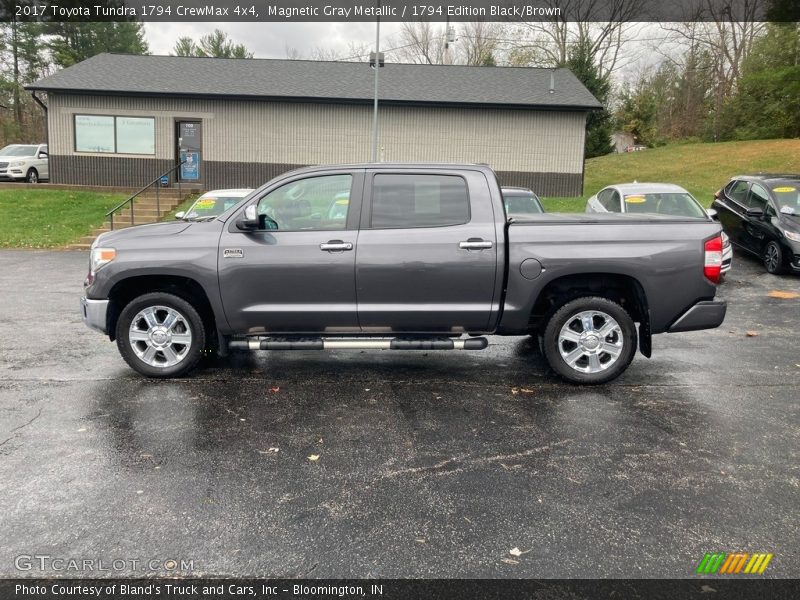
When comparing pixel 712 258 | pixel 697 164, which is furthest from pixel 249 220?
pixel 697 164

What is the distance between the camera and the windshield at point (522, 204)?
1163 centimetres

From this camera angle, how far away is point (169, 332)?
5855mm

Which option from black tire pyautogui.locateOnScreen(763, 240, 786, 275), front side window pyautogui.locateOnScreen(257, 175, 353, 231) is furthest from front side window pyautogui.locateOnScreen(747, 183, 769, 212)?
front side window pyautogui.locateOnScreen(257, 175, 353, 231)

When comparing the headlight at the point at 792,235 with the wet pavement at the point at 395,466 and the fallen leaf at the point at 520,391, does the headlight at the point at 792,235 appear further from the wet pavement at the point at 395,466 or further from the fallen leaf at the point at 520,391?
the fallen leaf at the point at 520,391

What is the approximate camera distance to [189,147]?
2355cm

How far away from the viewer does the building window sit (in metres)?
23.1

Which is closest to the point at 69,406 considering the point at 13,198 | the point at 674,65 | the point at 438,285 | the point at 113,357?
the point at 113,357

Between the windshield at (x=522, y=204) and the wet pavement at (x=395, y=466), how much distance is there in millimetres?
5323

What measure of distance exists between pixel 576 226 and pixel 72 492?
427cm

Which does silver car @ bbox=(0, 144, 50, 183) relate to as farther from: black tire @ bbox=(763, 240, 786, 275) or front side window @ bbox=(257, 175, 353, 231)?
black tire @ bbox=(763, 240, 786, 275)

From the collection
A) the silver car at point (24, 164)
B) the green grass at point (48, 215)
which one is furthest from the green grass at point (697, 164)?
the silver car at point (24, 164)

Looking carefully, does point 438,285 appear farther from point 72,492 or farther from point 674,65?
point 674,65

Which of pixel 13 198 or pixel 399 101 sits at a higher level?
pixel 399 101

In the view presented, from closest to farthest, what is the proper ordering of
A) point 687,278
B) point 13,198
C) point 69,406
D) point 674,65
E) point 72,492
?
point 72,492 → point 69,406 → point 687,278 → point 13,198 → point 674,65
